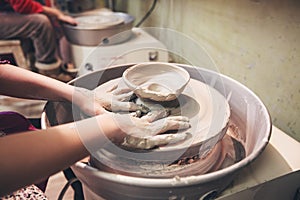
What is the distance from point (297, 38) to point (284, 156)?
400 millimetres

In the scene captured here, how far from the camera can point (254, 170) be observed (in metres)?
0.76

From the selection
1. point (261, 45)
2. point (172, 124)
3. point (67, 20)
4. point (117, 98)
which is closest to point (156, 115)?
point (172, 124)

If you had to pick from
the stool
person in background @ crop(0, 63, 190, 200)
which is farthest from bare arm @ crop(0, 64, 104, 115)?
the stool

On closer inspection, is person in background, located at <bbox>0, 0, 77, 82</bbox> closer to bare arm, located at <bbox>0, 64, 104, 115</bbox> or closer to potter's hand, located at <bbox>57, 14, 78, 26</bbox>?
potter's hand, located at <bbox>57, 14, 78, 26</bbox>

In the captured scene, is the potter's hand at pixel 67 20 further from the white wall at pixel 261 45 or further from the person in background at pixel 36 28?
the white wall at pixel 261 45

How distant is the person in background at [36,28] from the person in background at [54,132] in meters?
0.95

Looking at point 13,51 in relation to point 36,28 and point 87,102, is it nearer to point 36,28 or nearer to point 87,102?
point 36,28

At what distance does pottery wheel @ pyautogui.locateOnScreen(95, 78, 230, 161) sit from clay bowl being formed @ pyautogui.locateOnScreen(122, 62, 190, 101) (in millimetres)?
34

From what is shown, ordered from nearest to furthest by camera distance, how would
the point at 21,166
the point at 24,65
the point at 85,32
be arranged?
the point at 21,166
the point at 85,32
the point at 24,65

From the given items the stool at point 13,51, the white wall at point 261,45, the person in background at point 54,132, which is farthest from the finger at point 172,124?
the stool at point 13,51

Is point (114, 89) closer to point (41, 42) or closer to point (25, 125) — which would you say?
point (25, 125)

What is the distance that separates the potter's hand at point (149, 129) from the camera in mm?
693

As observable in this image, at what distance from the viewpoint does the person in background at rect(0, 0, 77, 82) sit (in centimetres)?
167

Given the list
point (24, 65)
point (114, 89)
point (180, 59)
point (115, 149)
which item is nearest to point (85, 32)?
point (24, 65)
